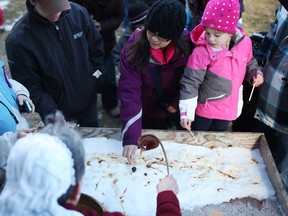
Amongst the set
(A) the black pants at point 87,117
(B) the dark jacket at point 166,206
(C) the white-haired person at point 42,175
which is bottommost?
(A) the black pants at point 87,117

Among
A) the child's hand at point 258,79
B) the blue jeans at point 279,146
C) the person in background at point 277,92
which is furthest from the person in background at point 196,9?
the blue jeans at point 279,146

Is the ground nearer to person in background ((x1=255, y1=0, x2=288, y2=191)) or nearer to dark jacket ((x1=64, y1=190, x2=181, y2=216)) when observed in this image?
person in background ((x1=255, y1=0, x2=288, y2=191))

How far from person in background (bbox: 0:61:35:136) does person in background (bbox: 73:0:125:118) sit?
0.81 m

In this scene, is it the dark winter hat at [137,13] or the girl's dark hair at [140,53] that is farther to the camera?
the dark winter hat at [137,13]

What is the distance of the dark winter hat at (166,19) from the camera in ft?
5.59

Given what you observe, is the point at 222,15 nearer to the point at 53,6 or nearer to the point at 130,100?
the point at 130,100

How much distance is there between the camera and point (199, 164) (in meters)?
1.91

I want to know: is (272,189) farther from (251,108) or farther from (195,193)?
(251,108)

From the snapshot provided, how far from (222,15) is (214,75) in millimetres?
352

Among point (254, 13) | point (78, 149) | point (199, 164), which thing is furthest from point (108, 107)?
point (254, 13)

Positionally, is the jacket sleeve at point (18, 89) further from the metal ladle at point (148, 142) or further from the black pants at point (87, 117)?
the metal ladle at point (148, 142)

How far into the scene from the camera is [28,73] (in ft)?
6.63

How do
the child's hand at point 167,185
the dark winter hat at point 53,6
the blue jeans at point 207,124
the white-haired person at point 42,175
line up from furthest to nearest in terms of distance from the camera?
the blue jeans at point 207,124, the dark winter hat at point 53,6, the child's hand at point 167,185, the white-haired person at point 42,175

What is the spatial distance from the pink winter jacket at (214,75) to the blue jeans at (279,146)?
37 cm
